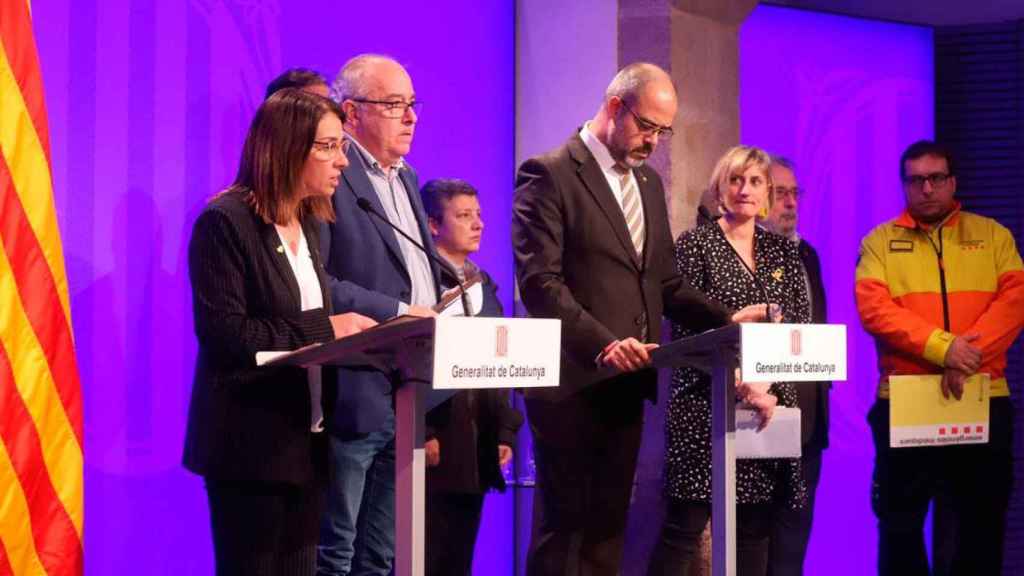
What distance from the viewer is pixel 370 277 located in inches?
145

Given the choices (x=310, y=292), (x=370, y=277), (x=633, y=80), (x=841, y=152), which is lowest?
(x=310, y=292)

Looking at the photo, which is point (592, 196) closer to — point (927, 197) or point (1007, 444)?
point (927, 197)

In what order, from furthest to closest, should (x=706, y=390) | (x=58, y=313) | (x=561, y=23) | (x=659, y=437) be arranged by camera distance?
(x=561, y=23) < (x=659, y=437) < (x=706, y=390) < (x=58, y=313)

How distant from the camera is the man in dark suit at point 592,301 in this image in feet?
12.0

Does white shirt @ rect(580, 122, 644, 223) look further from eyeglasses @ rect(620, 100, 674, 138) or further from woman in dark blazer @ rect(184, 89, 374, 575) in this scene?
woman in dark blazer @ rect(184, 89, 374, 575)

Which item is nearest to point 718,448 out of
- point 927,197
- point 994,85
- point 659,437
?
point 659,437

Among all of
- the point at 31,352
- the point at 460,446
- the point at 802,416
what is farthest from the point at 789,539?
the point at 31,352

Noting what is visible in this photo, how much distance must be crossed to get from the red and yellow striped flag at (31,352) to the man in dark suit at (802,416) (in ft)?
7.66

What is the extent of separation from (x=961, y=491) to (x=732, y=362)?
233 centimetres

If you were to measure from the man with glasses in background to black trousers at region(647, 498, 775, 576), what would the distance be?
97 centimetres

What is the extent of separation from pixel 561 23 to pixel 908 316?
1784 mm

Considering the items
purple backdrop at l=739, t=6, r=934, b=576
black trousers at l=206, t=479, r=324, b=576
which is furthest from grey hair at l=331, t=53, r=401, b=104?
purple backdrop at l=739, t=6, r=934, b=576

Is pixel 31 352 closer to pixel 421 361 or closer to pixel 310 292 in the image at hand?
pixel 310 292

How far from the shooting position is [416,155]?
5016 mm
